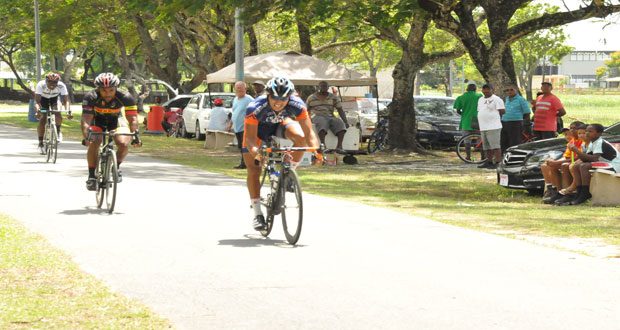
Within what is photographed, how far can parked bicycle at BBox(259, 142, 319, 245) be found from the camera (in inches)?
341

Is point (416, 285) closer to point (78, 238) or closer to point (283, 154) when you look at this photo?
point (283, 154)

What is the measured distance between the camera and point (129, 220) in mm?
10602

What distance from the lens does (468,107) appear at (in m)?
21.3

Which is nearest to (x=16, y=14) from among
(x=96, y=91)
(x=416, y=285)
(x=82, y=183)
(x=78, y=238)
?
(x=82, y=183)

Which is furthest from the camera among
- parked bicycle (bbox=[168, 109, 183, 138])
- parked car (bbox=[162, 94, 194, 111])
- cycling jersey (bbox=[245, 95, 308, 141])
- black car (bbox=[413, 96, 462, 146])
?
parked car (bbox=[162, 94, 194, 111])

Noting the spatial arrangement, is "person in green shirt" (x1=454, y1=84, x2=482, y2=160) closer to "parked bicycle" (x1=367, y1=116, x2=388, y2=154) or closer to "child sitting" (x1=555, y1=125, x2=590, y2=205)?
"parked bicycle" (x1=367, y1=116, x2=388, y2=154)

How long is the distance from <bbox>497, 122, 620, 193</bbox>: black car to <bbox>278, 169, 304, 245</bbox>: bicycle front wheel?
21.5 ft

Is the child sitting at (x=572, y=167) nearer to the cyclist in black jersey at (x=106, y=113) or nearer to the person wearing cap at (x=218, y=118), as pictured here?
the cyclist in black jersey at (x=106, y=113)

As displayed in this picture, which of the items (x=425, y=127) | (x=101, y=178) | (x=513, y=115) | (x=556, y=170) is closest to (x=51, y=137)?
(x=101, y=178)

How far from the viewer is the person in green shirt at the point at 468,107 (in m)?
21.2

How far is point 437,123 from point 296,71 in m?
5.30

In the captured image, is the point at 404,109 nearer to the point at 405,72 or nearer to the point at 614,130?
the point at 405,72

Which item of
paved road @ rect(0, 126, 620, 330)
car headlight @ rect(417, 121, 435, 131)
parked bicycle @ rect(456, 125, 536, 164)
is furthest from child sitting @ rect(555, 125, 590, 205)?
car headlight @ rect(417, 121, 435, 131)

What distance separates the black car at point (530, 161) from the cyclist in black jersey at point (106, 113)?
618cm
